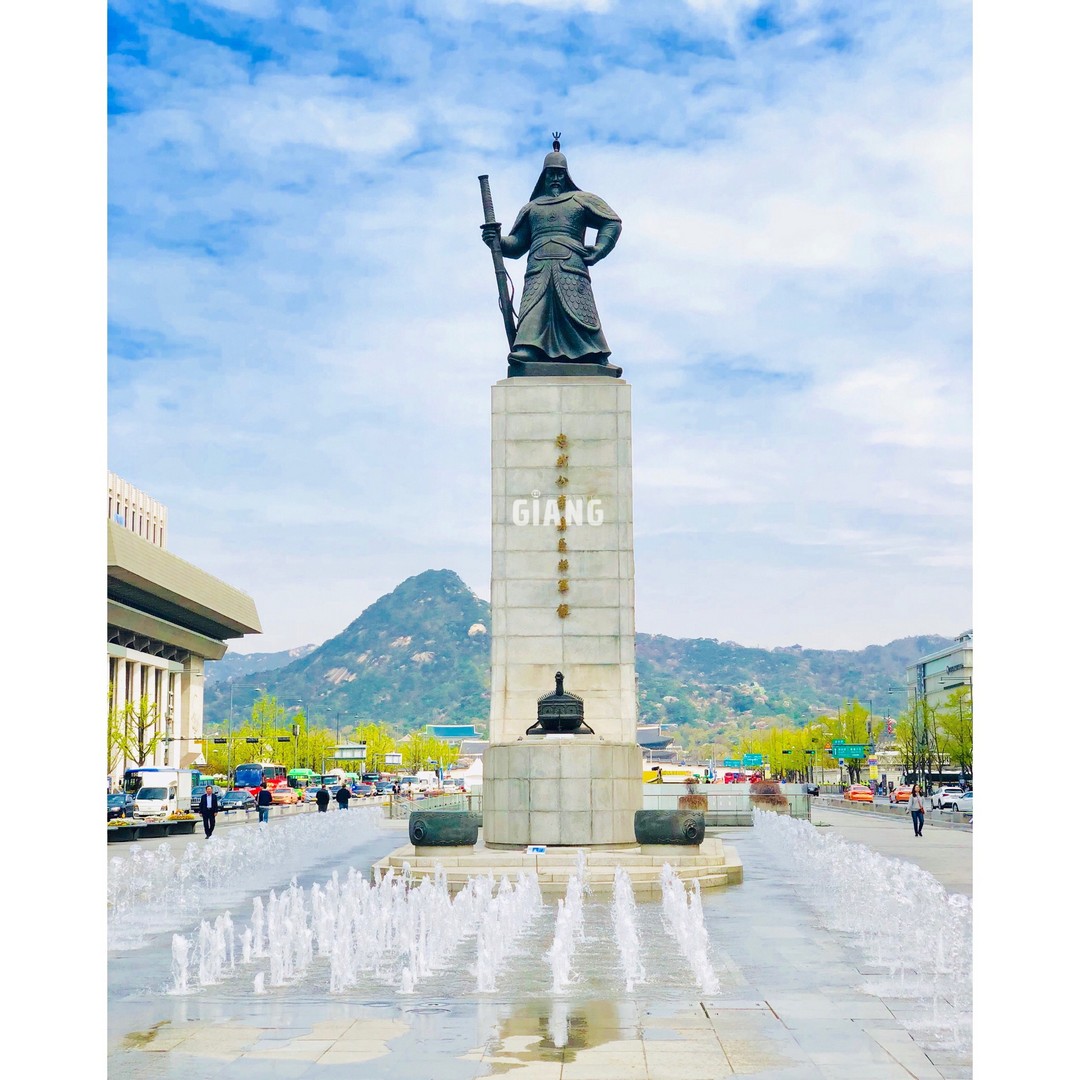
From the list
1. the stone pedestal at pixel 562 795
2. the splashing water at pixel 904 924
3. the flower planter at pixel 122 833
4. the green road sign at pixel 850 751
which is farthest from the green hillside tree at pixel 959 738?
the stone pedestal at pixel 562 795

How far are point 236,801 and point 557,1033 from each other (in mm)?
59610

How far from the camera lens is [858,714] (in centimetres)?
12000

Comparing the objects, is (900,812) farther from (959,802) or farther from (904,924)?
(904,924)

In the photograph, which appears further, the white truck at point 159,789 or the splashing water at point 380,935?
the white truck at point 159,789

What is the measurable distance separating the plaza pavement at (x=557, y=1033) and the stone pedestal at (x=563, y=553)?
1160 cm

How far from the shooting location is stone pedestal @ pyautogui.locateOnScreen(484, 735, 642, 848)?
22.8 metres

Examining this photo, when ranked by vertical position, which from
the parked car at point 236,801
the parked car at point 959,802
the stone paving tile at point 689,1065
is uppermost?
the stone paving tile at point 689,1065

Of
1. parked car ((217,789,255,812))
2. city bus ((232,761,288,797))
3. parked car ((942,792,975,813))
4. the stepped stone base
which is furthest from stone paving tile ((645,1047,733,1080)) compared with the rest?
city bus ((232,761,288,797))

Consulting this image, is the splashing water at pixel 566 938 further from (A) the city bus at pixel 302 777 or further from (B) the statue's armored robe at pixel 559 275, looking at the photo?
(A) the city bus at pixel 302 777

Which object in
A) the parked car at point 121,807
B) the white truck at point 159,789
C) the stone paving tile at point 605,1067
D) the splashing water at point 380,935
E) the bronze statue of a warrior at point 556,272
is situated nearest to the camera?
the stone paving tile at point 605,1067

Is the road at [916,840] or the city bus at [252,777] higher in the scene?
the road at [916,840]

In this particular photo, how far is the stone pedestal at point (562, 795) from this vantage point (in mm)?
22781

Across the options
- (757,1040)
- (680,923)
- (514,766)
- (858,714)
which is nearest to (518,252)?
(514,766)

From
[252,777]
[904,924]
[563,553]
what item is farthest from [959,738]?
[904,924]
